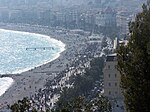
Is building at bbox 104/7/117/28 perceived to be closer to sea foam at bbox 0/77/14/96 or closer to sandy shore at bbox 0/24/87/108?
sandy shore at bbox 0/24/87/108

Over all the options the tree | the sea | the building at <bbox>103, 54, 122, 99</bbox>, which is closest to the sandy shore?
the sea

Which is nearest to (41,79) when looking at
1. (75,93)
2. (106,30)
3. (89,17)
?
(75,93)

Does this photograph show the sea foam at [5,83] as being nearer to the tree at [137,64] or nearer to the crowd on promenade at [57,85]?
the crowd on promenade at [57,85]

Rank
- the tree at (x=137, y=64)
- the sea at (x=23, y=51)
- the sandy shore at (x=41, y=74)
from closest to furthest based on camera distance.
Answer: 1. the tree at (x=137, y=64)
2. the sandy shore at (x=41, y=74)
3. the sea at (x=23, y=51)

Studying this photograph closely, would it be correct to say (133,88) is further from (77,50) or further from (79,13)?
(79,13)

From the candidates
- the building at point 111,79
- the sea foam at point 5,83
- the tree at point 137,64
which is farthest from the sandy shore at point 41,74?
the tree at point 137,64
